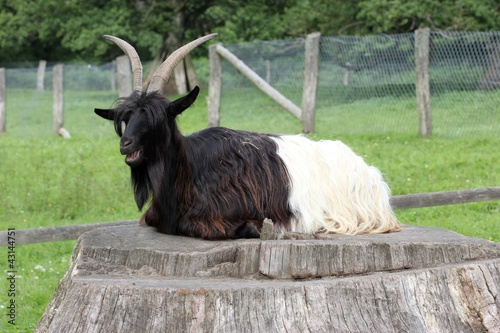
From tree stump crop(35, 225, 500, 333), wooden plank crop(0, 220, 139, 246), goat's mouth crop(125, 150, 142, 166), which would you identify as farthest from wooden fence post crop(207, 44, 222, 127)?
tree stump crop(35, 225, 500, 333)

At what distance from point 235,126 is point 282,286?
1216cm

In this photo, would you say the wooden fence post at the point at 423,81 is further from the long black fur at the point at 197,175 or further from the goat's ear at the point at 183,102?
the goat's ear at the point at 183,102

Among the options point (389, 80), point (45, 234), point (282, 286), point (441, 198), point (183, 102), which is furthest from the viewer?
point (389, 80)

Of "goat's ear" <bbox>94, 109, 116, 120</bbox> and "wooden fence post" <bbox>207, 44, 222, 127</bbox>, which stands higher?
"goat's ear" <bbox>94, 109, 116, 120</bbox>

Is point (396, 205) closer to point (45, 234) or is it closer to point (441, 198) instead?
point (441, 198)

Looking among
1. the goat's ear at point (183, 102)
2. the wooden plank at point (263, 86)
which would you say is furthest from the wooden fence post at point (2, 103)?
the goat's ear at point (183, 102)

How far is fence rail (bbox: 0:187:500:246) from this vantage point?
316 inches

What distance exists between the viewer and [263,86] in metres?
16.3

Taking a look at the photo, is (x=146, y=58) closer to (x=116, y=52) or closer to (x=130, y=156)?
(x=116, y=52)

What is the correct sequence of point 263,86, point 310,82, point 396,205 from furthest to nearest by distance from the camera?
point 263,86, point 310,82, point 396,205

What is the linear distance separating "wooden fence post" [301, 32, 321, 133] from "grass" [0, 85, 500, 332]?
0.26 metres

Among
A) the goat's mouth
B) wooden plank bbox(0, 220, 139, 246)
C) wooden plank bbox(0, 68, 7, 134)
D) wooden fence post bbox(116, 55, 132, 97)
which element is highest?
the goat's mouth

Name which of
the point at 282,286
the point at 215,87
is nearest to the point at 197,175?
the point at 282,286

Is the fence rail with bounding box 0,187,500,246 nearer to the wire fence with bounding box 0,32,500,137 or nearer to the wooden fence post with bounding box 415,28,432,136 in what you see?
the wire fence with bounding box 0,32,500,137
